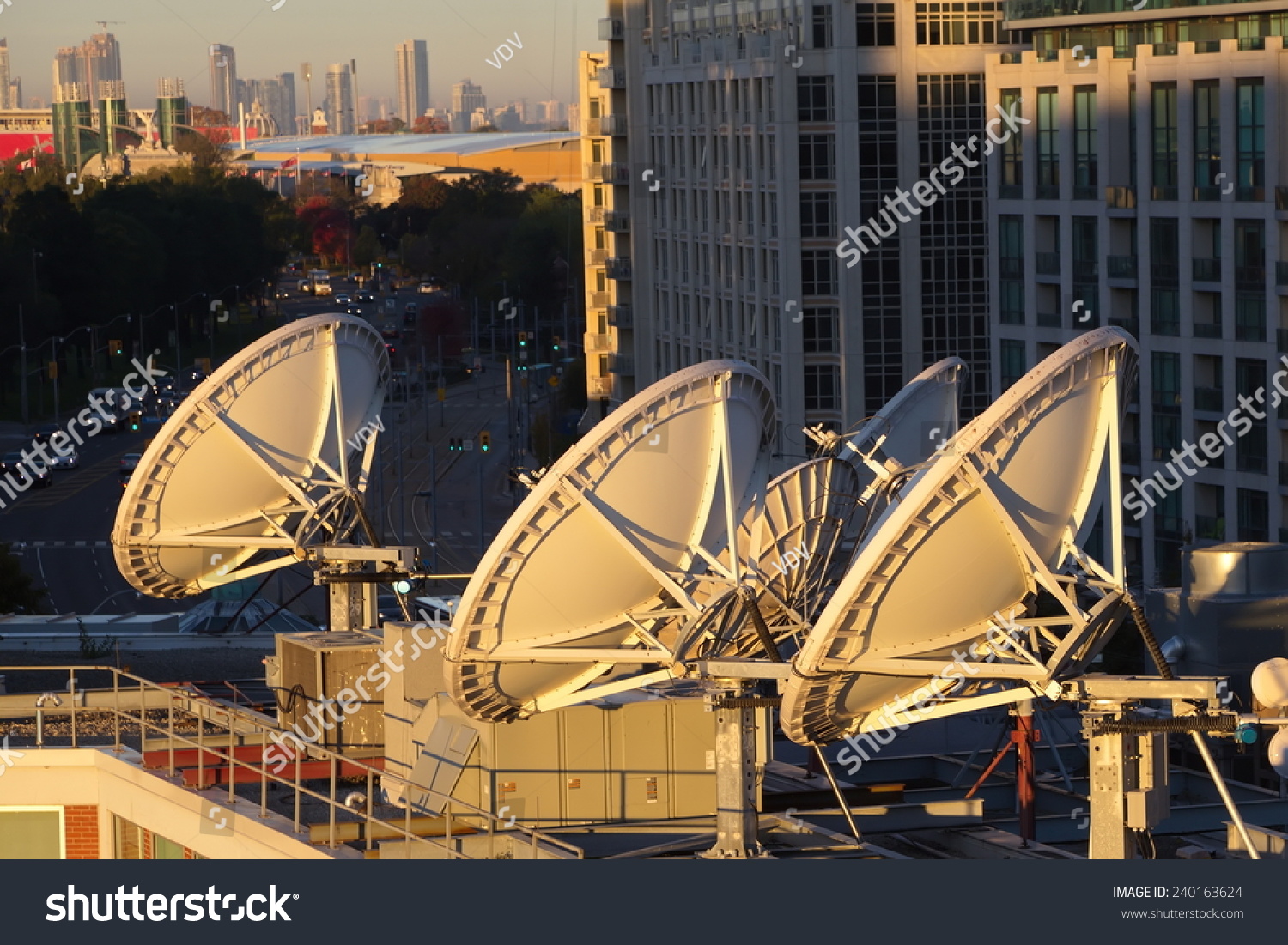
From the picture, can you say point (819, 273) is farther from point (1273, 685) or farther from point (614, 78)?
point (1273, 685)

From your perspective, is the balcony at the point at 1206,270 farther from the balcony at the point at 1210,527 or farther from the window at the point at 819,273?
the window at the point at 819,273

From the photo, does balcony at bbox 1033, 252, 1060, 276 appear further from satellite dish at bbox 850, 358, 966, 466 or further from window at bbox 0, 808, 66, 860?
window at bbox 0, 808, 66, 860

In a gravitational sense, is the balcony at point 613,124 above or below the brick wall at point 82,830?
above

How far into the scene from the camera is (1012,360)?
9656 centimetres

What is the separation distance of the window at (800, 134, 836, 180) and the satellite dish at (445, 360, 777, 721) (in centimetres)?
7569

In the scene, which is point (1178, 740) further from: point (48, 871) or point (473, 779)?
point (48, 871)

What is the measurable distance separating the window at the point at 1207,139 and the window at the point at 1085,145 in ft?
17.5

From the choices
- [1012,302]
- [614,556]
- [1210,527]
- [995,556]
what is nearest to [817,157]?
[1012,302]

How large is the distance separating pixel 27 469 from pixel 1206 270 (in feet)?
224

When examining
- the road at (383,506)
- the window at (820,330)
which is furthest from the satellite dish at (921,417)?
the window at (820,330)

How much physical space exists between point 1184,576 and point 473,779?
17.8 metres

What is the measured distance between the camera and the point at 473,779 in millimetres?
36562

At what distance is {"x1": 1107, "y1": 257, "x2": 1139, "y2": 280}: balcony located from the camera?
9056cm

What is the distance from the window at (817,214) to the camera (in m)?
111
